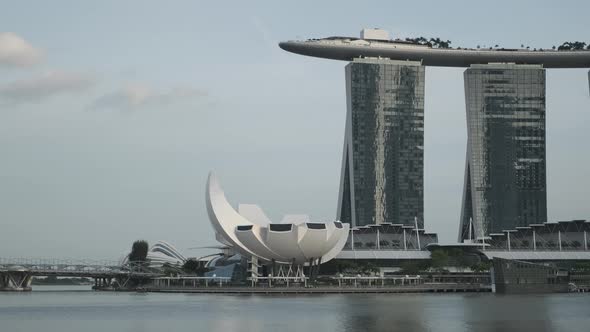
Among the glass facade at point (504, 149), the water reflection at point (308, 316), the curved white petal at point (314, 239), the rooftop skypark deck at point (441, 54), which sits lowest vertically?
the water reflection at point (308, 316)

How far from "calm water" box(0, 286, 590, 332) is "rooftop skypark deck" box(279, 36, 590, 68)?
7518 centimetres

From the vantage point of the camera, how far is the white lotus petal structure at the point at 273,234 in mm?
127812

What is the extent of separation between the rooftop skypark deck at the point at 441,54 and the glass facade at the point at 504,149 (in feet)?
6.66

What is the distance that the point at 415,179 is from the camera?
171 m

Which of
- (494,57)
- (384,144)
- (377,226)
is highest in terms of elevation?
(494,57)

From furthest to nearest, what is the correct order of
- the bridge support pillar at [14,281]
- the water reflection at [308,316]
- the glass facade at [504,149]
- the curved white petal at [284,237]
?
the glass facade at [504,149], the bridge support pillar at [14,281], the curved white petal at [284,237], the water reflection at [308,316]

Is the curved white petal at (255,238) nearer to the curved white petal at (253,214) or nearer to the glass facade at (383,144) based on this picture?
the curved white petal at (253,214)

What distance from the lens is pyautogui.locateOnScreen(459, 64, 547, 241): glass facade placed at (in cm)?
16900

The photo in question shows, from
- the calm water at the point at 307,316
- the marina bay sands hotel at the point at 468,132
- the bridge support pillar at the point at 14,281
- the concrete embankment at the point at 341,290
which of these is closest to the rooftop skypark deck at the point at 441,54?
the marina bay sands hotel at the point at 468,132

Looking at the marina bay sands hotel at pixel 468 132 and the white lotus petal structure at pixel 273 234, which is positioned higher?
the marina bay sands hotel at pixel 468 132

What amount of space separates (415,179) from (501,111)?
1775 centimetres

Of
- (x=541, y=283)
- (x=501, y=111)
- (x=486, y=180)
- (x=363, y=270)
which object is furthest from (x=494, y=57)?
(x=541, y=283)

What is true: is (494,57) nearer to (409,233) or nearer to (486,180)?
(486,180)

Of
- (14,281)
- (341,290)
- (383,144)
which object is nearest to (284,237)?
(341,290)
